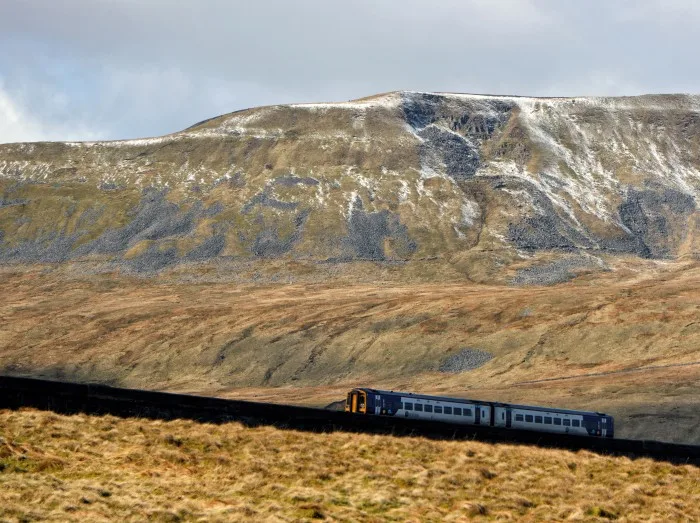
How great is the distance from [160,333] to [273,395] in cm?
2773

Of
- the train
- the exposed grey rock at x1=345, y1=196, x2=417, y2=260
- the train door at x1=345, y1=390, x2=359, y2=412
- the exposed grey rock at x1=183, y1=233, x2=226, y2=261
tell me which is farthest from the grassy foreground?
the exposed grey rock at x1=183, y1=233, x2=226, y2=261

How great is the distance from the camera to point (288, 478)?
28.4 m

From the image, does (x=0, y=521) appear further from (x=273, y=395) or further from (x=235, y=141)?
(x=235, y=141)

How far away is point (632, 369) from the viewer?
88.6m

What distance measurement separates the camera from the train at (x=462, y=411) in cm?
5262

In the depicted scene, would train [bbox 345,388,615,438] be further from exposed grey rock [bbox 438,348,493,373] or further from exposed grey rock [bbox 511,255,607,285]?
exposed grey rock [bbox 511,255,607,285]

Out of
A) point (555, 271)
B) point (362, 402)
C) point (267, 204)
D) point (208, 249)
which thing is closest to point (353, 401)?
point (362, 402)

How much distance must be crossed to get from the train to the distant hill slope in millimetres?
80238

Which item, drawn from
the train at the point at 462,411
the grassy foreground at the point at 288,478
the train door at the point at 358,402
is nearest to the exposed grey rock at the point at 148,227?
the train door at the point at 358,402

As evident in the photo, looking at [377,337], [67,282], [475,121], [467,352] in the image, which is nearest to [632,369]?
[467,352]

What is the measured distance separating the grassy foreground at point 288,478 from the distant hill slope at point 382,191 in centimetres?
10272

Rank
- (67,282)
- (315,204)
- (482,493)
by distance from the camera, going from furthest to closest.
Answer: (315,204)
(67,282)
(482,493)

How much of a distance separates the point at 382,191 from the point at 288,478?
456 feet

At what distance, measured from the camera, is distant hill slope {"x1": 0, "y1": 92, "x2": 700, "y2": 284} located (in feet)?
494
